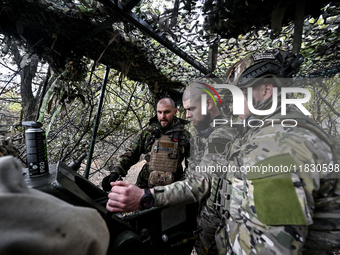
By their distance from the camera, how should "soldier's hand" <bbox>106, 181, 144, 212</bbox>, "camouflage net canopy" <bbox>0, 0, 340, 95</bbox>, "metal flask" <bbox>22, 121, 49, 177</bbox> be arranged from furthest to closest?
1. "camouflage net canopy" <bbox>0, 0, 340, 95</bbox>
2. "soldier's hand" <bbox>106, 181, 144, 212</bbox>
3. "metal flask" <bbox>22, 121, 49, 177</bbox>

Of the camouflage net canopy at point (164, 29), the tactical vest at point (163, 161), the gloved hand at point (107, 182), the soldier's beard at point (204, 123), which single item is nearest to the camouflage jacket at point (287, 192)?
the camouflage net canopy at point (164, 29)

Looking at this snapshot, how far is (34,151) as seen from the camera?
3.25ft

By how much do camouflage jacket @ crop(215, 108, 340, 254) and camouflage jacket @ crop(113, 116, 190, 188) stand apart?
6.16ft

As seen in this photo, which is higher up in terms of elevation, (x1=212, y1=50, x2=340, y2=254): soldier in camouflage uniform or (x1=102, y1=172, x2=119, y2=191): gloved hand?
(x1=212, y1=50, x2=340, y2=254): soldier in camouflage uniform

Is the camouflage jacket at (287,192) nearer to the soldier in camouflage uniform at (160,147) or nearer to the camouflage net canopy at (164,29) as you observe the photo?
the camouflage net canopy at (164,29)

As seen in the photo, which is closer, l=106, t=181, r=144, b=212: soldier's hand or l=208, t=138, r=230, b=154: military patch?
l=106, t=181, r=144, b=212: soldier's hand

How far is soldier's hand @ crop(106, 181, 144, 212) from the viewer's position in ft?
3.78

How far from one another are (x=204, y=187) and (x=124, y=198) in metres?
0.80

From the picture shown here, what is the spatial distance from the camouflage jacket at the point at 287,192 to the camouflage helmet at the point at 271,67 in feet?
1.49

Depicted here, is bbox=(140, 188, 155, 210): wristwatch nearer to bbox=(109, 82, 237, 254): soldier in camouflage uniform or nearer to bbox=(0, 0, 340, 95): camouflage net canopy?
Result: bbox=(109, 82, 237, 254): soldier in camouflage uniform

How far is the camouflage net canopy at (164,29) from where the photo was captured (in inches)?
62.2

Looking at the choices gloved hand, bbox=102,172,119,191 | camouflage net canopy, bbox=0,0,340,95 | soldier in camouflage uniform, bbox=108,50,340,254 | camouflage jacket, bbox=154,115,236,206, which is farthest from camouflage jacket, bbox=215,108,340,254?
gloved hand, bbox=102,172,119,191

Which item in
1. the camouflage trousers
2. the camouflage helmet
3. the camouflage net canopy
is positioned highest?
the camouflage net canopy

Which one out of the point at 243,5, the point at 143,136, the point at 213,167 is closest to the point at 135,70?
the point at 143,136
